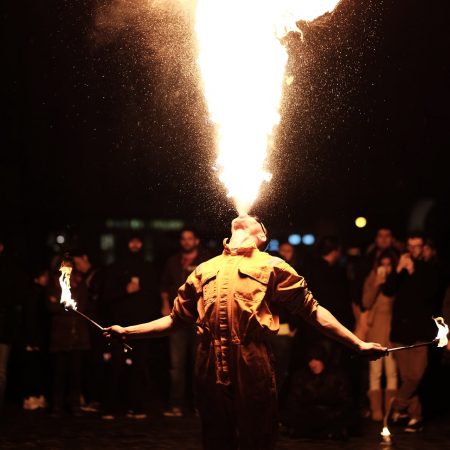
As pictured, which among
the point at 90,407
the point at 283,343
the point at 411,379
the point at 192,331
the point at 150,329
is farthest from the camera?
the point at 90,407

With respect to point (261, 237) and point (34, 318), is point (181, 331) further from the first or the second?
point (261, 237)

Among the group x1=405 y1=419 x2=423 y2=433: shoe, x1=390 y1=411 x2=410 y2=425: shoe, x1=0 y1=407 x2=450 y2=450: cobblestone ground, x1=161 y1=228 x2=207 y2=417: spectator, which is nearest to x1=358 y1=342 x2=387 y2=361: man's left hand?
x1=0 y1=407 x2=450 y2=450: cobblestone ground

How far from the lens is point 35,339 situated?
10.8 meters

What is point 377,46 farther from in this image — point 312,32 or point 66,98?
point 66,98

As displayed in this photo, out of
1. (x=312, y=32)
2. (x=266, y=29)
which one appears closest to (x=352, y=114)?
(x=312, y=32)

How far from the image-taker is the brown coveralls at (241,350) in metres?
5.73

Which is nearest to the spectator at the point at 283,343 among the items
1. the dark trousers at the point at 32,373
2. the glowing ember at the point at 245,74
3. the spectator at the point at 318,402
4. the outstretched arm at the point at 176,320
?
the spectator at the point at 318,402

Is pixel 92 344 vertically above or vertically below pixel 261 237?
below

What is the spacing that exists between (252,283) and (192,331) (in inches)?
182

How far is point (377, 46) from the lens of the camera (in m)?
15.1

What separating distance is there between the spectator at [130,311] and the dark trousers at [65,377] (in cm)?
34

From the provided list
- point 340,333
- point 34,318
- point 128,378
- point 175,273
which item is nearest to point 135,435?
point 128,378

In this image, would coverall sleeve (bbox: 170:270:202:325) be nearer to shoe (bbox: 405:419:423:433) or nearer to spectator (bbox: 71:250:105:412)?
shoe (bbox: 405:419:423:433)

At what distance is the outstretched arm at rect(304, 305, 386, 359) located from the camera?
5.93 m
